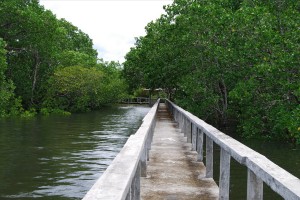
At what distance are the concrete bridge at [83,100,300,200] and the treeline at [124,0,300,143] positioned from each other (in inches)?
232

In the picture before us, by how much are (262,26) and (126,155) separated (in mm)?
14407

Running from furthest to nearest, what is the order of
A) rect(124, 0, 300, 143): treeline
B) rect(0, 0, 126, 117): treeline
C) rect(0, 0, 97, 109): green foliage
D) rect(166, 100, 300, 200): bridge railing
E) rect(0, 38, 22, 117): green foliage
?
rect(0, 0, 126, 117): treeline
rect(0, 0, 97, 109): green foliage
rect(0, 38, 22, 117): green foliage
rect(124, 0, 300, 143): treeline
rect(166, 100, 300, 200): bridge railing

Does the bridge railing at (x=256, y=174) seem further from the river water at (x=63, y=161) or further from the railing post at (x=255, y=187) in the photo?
the river water at (x=63, y=161)

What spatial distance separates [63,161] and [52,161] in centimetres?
40

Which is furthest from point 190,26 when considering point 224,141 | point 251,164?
point 251,164

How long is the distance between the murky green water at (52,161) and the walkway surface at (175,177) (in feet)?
8.06

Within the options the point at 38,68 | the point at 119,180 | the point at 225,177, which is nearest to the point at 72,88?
the point at 38,68

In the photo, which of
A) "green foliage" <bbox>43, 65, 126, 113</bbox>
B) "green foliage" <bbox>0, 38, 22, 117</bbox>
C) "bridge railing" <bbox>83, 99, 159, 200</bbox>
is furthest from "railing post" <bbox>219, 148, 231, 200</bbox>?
"green foliage" <bbox>43, 65, 126, 113</bbox>

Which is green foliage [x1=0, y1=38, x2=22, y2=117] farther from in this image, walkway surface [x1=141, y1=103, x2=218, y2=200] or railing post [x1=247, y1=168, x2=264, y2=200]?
railing post [x1=247, y1=168, x2=264, y2=200]

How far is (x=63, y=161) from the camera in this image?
47.9ft

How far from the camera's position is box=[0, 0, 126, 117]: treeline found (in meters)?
35.1

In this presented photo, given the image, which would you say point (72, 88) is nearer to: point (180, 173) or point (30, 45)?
point (30, 45)

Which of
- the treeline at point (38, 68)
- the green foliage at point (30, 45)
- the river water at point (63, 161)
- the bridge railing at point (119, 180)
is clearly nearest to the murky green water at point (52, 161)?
the river water at point (63, 161)

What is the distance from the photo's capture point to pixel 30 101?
4222 cm
